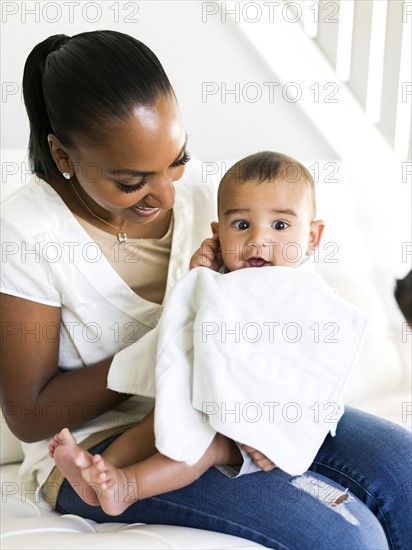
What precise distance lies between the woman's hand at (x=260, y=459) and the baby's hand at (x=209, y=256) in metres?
0.29

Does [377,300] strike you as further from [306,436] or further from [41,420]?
[41,420]

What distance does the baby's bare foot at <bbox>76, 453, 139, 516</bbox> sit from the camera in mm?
1130

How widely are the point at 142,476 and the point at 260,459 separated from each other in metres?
0.18

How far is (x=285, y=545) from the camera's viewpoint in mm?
1167

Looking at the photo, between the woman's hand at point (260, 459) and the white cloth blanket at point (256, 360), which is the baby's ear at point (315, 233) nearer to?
→ the white cloth blanket at point (256, 360)

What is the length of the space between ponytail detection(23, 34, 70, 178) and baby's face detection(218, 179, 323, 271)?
0.31 meters

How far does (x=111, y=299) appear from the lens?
137 cm

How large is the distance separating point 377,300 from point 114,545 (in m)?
1.00

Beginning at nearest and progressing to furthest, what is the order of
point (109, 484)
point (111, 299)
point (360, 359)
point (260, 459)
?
point (109, 484) < point (260, 459) < point (111, 299) < point (360, 359)

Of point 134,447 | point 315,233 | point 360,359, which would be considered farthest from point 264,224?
point 360,359

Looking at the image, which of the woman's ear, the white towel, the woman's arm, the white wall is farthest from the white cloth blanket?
the white wall

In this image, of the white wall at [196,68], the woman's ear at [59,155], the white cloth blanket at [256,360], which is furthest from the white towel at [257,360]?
the white wall at [196,68]

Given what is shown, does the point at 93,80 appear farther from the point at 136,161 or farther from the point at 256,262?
the point at 256,262

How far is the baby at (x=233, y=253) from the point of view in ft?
3.85
